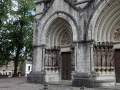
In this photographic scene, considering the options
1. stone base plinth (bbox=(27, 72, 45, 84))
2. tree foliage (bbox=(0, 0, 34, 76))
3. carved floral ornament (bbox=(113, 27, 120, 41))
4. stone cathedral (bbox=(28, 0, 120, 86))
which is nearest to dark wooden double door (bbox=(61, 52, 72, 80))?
stone cathedral (bbox=(28, 0, 120, 86))

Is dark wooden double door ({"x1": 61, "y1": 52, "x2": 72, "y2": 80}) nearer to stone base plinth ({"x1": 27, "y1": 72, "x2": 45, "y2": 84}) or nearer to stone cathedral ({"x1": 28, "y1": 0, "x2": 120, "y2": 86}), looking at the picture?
stone cathedral ({"x1": 28, "y1": 0, "x2": 120, "y2": 86})

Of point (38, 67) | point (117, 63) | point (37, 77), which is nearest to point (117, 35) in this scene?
point (117, 63)

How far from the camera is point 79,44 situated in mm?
15898

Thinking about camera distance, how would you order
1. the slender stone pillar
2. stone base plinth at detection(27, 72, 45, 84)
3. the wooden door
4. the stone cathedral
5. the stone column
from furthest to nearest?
the slender stone pillar
stone base plinth at detection(27, 72, 45, 84)
the wooden door
the stone cathedral
the stone column

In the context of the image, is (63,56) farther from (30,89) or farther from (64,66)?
(30,89)

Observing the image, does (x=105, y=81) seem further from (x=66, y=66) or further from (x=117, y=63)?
(x=66, y=66)

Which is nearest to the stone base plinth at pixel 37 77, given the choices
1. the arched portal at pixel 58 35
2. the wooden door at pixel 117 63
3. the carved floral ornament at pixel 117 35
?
the arched portal at pixel 58 35

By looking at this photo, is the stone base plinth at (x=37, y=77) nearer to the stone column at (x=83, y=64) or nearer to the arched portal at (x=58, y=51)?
the arched portal at (x=58, y=51)

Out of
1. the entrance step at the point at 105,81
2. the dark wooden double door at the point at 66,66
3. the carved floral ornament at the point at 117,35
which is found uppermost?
the carved floral ornament at the point at 117,35

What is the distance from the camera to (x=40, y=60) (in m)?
18.4

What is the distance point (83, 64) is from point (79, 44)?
141 cm

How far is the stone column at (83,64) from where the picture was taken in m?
15.0

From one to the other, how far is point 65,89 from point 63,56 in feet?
17.6

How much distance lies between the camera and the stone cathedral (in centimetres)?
1529
